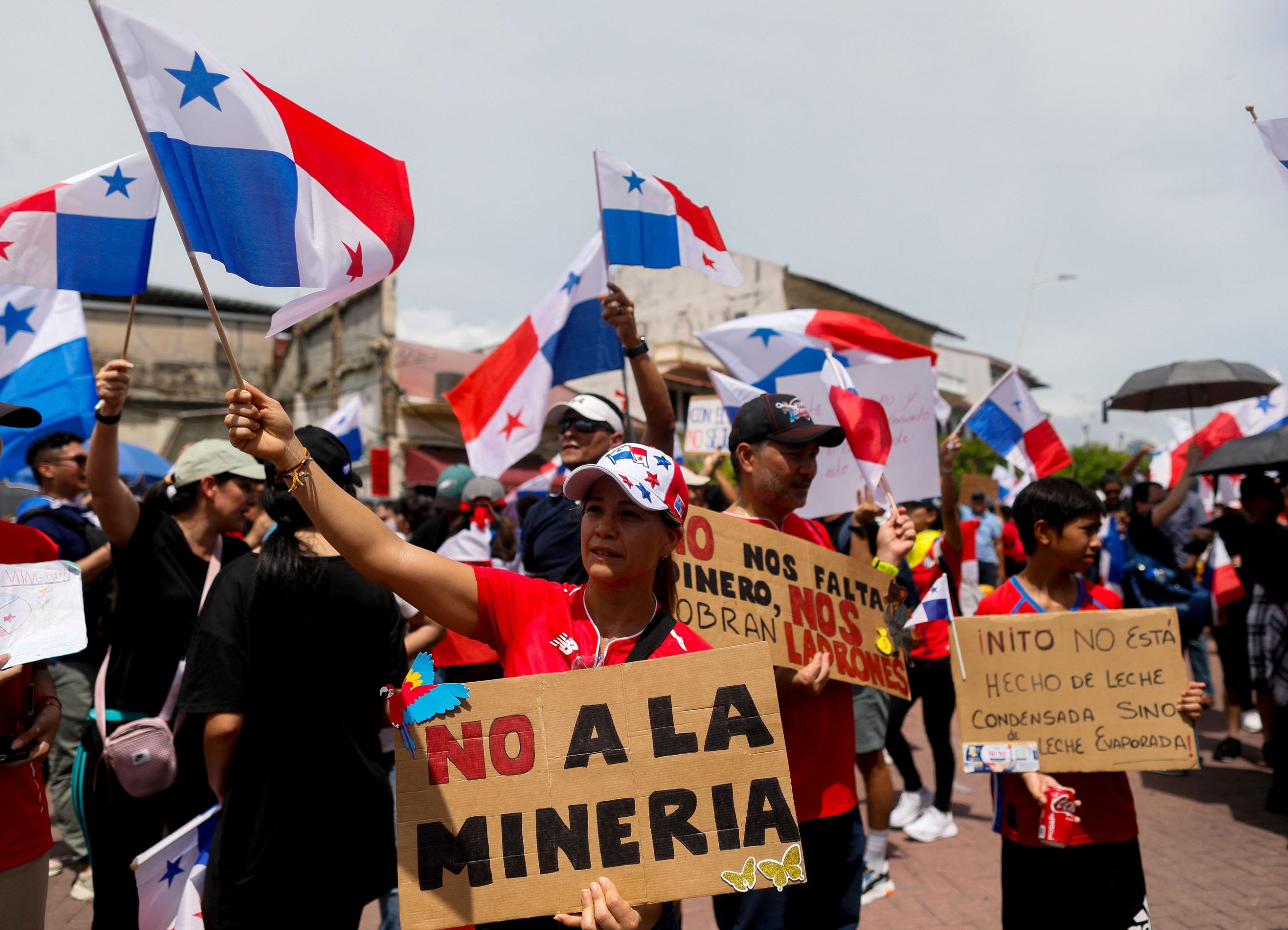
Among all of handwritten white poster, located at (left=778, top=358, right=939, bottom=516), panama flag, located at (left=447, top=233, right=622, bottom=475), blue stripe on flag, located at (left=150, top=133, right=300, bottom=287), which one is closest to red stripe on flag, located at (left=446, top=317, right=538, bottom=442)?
panama flag, located at (left=447, top=233, right=622, bottom=475)

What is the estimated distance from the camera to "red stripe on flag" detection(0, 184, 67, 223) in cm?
334

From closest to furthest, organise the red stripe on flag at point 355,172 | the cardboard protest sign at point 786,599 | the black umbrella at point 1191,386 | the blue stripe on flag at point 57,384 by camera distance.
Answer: the red stripe on flag at point 355,172, the cardboard protest sign at point 786,599, the blue stripe on flag at point 57,384, the black umbrella at point 1191,386

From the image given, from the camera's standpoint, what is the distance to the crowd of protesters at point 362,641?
7.32 ft

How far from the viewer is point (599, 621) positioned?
7.55 ft

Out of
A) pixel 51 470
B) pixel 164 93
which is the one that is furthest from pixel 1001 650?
pixel 51 470

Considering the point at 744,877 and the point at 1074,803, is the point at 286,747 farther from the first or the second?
the point at 1074,803

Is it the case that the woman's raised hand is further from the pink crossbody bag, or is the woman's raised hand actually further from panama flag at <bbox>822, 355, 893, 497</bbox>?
panama flag at <bbox>822, 355, 893, 497</bbox>

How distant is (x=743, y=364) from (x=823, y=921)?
10.7 feet

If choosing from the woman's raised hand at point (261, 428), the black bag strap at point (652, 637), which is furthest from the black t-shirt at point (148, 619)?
the black bag strap at point (652, 637)

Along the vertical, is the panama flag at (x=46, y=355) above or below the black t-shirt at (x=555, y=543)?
above

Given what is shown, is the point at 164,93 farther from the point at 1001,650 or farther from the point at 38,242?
the point at 1001,650

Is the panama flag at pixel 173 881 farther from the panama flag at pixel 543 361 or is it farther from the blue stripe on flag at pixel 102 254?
the panama flag at pixel 543 361

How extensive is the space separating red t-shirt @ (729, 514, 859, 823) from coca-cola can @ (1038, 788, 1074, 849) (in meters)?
0.63

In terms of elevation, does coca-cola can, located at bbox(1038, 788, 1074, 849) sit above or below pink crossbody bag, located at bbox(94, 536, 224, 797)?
below
